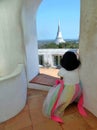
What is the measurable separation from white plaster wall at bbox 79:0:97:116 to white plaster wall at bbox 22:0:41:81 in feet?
3.46

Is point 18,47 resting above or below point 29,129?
above

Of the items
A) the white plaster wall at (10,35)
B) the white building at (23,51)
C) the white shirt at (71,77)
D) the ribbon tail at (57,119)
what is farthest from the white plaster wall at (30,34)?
the ribbon tail at (57,119)

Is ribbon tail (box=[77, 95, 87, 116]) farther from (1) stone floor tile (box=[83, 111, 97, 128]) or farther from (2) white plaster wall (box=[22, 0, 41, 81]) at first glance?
(2) white plaster wall (box=[22, 0, 41, 81])

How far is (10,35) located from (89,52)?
4.59ft

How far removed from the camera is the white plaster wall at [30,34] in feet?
7.77

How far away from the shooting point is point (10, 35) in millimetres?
2408

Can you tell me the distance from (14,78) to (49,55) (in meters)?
1.91

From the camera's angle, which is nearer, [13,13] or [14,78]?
[14,78]

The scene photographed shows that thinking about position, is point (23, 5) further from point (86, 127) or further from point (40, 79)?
point (86, 127)

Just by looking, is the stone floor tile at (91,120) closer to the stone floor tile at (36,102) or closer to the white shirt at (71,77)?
the white shirt at (71,77)

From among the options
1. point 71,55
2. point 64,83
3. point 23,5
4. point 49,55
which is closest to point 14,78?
point 64,83

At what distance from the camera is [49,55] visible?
3570 mm

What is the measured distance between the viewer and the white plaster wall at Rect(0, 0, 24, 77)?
87.7 inches

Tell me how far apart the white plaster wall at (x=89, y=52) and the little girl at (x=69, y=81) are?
76mm
